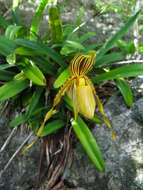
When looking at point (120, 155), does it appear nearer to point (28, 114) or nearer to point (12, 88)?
point (28, 114)

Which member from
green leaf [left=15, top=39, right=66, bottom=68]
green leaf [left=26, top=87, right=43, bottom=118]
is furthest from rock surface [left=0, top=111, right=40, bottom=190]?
green leaf [left=15, top=39, right=66, bottom=68]

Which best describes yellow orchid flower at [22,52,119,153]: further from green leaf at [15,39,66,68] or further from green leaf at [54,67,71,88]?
green leaf at [15,39,66,68]

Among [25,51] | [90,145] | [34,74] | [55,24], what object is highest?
[55,24]

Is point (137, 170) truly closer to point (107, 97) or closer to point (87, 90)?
point (87, 90)

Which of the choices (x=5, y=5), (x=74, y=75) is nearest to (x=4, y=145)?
(x=74, y=75)

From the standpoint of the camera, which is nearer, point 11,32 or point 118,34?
point 118,34

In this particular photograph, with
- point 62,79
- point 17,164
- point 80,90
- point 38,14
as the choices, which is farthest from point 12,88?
point 38,14

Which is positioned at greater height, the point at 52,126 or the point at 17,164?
the point at 52,126

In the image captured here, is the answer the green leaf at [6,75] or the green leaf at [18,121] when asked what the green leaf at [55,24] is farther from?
the green leaf at [18,121]

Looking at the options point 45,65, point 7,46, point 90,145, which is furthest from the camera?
point 45,65
